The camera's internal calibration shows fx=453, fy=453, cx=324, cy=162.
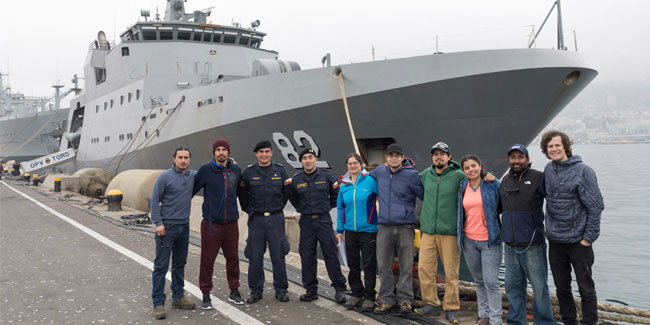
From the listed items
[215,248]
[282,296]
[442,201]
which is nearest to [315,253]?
[282,296]

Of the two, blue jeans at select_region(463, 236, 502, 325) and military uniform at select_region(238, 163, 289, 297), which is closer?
blue jeans at select_region(463, 236, 502, 325)

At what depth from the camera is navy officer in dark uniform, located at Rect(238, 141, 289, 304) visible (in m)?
4.54

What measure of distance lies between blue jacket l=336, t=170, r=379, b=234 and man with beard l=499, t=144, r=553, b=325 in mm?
1178

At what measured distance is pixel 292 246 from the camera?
7.48 m

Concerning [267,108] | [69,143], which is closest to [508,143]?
[267,108]

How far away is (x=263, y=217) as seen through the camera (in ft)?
14.9

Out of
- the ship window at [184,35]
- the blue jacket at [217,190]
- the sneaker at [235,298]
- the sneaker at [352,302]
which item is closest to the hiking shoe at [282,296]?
the sneaker at [235,298]

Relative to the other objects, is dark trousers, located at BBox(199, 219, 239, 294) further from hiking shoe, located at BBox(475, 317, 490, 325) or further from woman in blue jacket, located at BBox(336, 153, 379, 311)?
hiking shoe, located at BBox(475, 317, 490, 325)

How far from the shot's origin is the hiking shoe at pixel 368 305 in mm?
4188

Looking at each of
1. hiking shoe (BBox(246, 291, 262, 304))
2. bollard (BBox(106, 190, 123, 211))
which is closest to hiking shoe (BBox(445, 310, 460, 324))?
hiking shoe (BBox(246, 291, 262, 304))

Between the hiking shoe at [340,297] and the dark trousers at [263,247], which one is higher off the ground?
the dark trousers at [263,247]

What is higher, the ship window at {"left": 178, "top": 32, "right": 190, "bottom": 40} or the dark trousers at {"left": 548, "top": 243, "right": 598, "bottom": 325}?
the ship window at {"left": 178, "top": 32, "right": 190, "bottom": 40}

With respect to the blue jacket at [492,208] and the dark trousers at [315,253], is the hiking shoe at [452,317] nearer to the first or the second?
the blue jacket at [492,208]

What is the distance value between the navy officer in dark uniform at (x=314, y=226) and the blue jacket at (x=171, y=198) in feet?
3.45
